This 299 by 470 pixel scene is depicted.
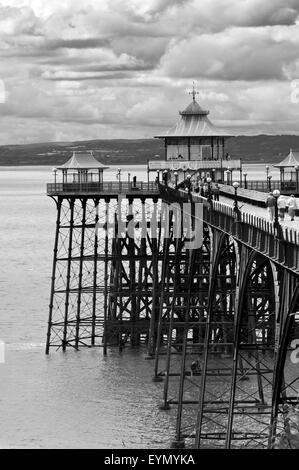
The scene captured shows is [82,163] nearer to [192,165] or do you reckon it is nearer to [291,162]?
[192,165]

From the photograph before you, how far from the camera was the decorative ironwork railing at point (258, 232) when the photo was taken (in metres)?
33.1

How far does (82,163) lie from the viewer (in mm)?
78125

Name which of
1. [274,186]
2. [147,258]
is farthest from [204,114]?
[147,258]

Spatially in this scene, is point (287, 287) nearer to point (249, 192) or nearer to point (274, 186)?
point (249, 192)

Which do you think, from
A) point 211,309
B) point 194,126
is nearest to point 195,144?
point 194,126

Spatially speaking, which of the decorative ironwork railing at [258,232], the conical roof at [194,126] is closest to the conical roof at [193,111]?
the conical roof at [194,126]

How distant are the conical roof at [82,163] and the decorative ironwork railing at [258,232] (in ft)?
86.5

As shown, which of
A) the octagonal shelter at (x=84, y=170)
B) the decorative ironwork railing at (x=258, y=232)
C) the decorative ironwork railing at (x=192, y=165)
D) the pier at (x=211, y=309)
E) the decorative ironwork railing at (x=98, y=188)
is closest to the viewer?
the decorative ironwork railing at (x=258, y=232)

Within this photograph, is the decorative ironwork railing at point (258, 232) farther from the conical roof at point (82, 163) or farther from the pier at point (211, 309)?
the conical roof at point (82, 163)

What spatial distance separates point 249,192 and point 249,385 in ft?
25.6

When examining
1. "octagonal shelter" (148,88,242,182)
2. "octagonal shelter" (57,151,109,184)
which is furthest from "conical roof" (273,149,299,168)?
"octagonal shelter" (57,151,109,184)

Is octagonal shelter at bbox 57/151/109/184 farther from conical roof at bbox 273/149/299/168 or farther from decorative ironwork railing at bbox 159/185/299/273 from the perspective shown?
decorative ironwork railing at bbox 159/185/299/273

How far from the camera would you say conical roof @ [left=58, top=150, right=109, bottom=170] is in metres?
77.3
